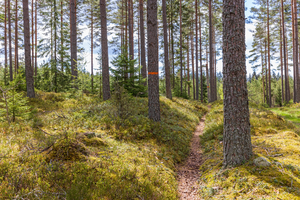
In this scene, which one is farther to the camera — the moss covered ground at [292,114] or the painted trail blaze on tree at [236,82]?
the moss covered ground at [292,114]

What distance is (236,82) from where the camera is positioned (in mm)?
3697

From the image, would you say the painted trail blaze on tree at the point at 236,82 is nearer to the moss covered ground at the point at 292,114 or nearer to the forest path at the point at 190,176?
the forest path at the point at 190,176

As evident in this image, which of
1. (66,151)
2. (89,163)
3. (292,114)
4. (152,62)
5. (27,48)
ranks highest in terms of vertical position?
(27,48)

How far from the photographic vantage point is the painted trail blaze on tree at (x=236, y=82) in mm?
3686

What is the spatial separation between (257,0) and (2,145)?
33078 millimetres

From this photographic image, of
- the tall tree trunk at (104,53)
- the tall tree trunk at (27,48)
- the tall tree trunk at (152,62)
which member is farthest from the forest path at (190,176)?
the tall tree trunk at (27,48)

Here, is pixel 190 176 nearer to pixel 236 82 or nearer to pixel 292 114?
pixel 236 82

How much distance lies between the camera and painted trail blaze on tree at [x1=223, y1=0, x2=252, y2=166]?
3.69 metres

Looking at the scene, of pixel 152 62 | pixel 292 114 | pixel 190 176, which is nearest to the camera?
pixel 190 176

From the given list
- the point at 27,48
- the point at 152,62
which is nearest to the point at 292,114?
the point at 152,62

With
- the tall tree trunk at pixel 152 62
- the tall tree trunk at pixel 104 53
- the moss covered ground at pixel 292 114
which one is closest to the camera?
the tall tree trunk at pixel 152 62

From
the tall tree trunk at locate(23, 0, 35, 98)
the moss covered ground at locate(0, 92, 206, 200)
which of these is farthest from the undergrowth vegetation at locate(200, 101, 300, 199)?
the tall tree trunk at locate(23, 0, 35, 98)

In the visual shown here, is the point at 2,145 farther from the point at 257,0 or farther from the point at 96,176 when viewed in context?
the point at 257,0

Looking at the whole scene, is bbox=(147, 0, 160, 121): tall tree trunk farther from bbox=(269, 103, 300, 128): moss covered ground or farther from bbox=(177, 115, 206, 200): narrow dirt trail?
bbox=(269, 103, 300, 128): moss covered ground
